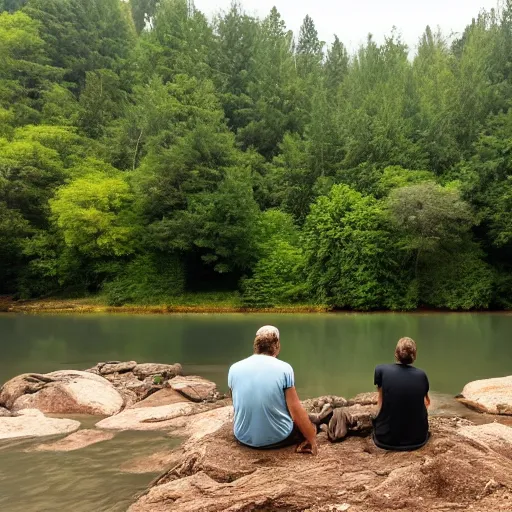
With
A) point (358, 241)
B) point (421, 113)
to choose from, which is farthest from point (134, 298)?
point (421, 113)

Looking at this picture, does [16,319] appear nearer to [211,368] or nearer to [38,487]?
[211,368]

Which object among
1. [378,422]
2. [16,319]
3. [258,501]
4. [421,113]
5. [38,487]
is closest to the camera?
[258,501]

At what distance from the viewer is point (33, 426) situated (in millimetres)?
7504

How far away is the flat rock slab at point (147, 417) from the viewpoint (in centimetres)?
761

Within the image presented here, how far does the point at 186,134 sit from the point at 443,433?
29288 mm

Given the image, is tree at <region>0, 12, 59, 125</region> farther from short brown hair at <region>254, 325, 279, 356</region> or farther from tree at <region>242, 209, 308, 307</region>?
short brown hair at <region>254, 325, 279, 356</region>

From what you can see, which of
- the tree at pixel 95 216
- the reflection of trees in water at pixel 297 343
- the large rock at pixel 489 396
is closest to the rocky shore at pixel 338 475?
the large rock at pixel 489 396

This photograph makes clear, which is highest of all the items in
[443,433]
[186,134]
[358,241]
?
[186,134]

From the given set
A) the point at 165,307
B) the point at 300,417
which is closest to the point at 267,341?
the point at 300,417

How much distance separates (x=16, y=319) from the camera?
24969mm

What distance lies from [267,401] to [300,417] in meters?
0.33

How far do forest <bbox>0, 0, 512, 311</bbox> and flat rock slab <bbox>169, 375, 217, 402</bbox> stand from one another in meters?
18.3

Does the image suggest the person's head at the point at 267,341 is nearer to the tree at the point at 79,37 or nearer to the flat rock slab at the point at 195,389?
the flat rock slab at the point at 195,389

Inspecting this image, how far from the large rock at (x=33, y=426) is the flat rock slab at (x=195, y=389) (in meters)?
2.24
